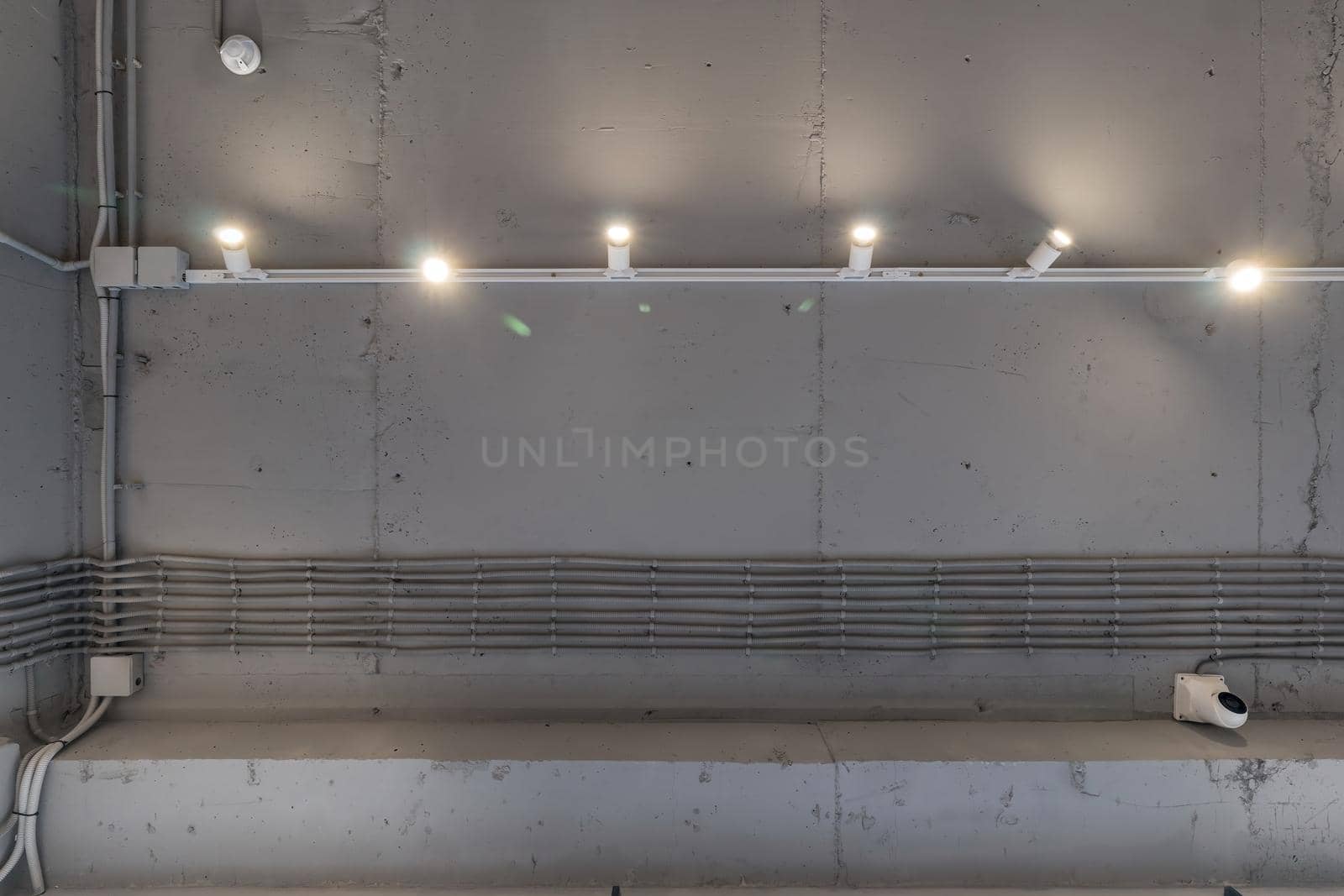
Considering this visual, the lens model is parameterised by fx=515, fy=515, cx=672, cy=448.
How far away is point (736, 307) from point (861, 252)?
493 mm

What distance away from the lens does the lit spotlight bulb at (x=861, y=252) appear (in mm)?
1813

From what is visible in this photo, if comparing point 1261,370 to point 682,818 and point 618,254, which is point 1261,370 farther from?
point 682,818

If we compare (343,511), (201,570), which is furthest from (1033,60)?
(201,570)

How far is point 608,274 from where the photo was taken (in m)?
1.96

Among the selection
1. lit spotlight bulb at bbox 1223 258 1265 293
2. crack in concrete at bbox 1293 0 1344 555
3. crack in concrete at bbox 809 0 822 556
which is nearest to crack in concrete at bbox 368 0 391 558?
crack in concrete at bbox 809 0 822 556

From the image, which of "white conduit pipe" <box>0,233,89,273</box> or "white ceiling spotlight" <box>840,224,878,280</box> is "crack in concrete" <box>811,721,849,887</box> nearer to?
"white ceiling spotlight" <box>840,224,878,280</box>

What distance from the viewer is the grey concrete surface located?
6.04 ft

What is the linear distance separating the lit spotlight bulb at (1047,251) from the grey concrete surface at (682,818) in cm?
179

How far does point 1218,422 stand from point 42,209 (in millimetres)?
4665

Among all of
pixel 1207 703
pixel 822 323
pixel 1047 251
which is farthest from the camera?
pixel 822 323

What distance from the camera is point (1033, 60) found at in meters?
2.04

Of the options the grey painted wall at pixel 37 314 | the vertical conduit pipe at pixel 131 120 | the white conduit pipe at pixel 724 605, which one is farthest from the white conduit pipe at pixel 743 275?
the white conduit pipe at pixel 724 605

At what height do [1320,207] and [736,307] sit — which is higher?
[1320,207]

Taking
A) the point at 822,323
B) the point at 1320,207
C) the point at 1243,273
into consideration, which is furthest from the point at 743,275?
the point at 1320,207
